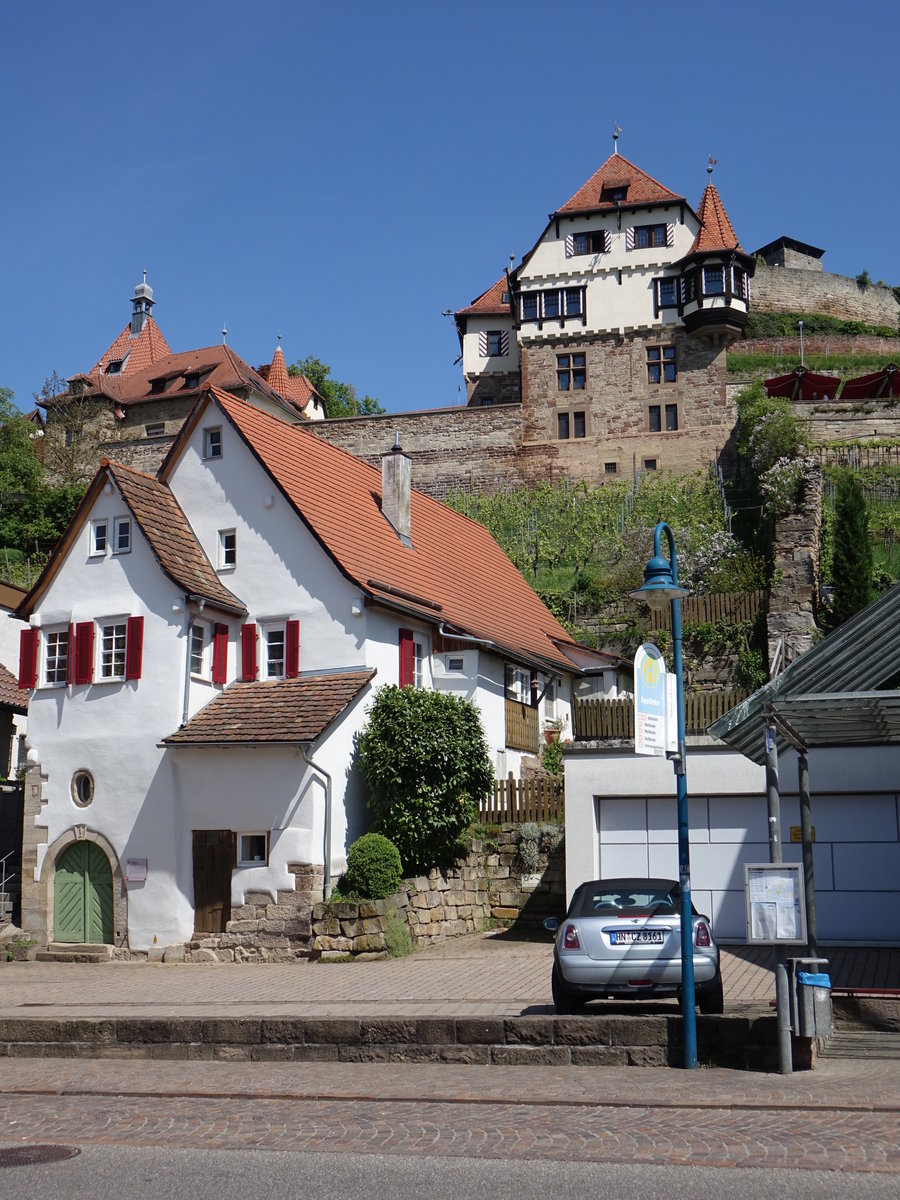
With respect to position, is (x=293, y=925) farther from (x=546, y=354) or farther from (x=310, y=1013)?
(x=546, y=354)

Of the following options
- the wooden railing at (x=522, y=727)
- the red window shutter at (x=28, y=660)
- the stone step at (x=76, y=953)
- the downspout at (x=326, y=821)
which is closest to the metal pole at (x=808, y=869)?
the downspout at (x=326, y=821)

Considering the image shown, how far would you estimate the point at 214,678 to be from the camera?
26.4 meters

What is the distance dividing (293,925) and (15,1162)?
1451 centimetres

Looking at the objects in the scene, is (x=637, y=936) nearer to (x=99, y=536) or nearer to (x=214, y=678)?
(x=214, y=678)

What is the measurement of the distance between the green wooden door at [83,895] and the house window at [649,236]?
42034 mm

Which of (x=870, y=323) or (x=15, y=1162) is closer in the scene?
(x=15, y=1162)

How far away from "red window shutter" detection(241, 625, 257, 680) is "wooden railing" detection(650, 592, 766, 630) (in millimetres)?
14884

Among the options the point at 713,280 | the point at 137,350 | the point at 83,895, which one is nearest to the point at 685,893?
the point at 83,895

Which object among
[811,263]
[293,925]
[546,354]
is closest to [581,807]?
[293,925]

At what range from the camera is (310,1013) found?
15.4 metres

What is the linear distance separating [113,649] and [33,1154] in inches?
702

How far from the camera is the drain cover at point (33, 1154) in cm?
889

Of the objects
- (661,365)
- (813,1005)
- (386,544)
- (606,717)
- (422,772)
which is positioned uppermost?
(661,365)

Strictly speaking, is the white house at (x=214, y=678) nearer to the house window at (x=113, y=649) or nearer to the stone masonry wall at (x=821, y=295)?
the house window at (x=113, y=649)
